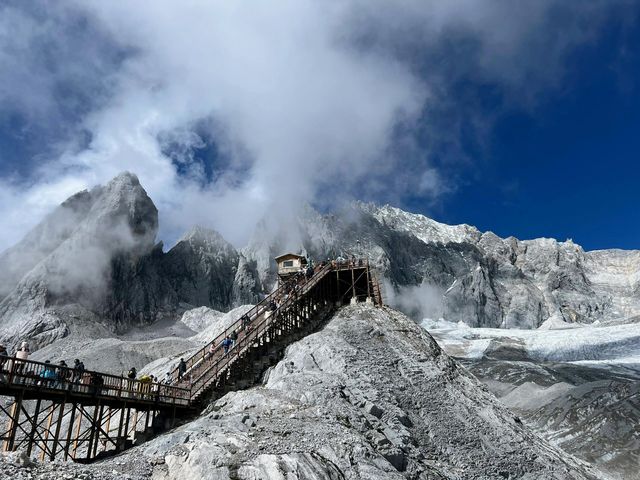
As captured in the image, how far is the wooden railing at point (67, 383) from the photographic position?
23.7 m

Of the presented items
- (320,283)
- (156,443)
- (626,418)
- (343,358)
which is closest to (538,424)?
(626,418)

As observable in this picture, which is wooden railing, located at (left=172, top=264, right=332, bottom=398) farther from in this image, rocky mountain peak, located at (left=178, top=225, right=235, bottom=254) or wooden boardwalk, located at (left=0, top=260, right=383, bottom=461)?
rocky mountain peak, located at (left=178, top=225, right=235, bottom=254)

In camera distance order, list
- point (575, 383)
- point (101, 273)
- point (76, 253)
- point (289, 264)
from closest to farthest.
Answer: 1. point (289, 264)
2. point (76, 253)
3. point (101, 273)
4. point (575, 383)

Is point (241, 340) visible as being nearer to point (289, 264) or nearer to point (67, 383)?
point (67, 383)

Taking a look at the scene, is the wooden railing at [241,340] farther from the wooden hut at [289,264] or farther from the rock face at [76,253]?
the rock face at [76,253]

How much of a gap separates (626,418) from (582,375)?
173 ft

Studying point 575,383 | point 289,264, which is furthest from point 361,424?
point 575,383

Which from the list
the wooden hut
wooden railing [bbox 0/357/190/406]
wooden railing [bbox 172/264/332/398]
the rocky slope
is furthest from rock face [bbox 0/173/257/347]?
wooden railing [bbox 0/357/190/406]

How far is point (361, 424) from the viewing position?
27.5 m

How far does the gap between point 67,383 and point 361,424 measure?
15.0 meters

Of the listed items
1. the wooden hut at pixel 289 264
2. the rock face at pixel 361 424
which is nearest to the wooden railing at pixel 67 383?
the rock face at pixel 361 424

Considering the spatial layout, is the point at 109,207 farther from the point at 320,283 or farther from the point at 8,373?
the point at 8,373

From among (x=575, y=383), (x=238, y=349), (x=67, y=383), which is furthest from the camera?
(x=575, y=383)

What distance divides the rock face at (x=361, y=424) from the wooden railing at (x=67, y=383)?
262cm
